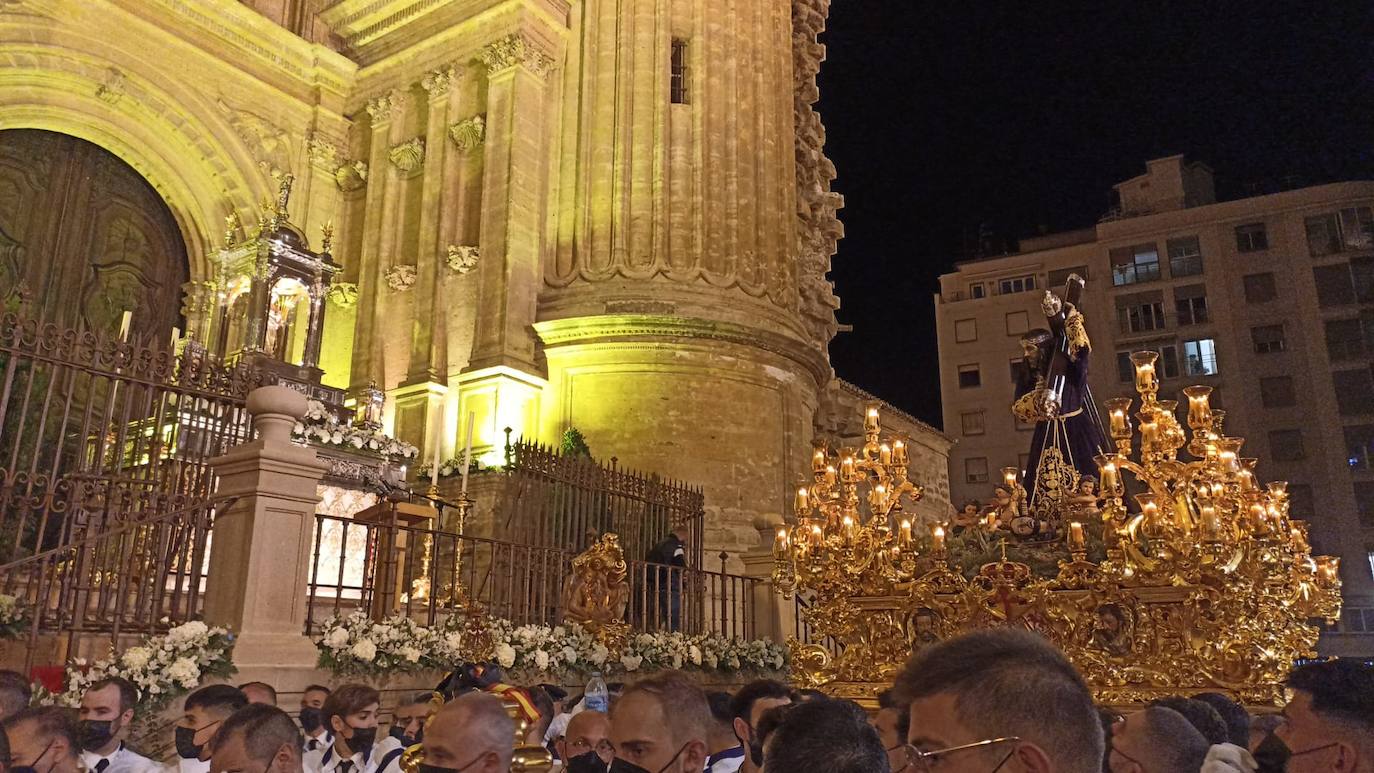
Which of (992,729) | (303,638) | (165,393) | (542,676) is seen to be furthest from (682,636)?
(992,729)

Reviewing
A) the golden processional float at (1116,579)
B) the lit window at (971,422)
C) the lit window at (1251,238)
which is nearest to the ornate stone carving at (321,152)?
the golden processional float at (1116,579)

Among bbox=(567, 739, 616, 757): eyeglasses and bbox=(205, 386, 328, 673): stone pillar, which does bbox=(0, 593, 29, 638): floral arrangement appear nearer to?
bbox=(205, 386, 328, 673): stone pillar

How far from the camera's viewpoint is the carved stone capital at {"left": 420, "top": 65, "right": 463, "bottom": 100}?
1886 centimetres

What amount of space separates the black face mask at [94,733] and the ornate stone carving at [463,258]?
1324 cm

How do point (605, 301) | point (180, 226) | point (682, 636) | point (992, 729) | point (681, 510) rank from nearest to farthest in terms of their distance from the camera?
1. point (992, 729)
2. point (682, 636)
3. point (681, 510)
4. point (605, 301)
5. point (180, 226)

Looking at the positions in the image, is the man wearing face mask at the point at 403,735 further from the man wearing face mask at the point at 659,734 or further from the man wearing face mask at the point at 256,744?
the man wearing face mask at the point at 659,734

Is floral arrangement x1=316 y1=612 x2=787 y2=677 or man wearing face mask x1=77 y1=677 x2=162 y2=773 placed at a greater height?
floral arrangement x1=316 y1=612 x2=787 y2=677

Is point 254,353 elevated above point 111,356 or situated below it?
above

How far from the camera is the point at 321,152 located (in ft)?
65.2

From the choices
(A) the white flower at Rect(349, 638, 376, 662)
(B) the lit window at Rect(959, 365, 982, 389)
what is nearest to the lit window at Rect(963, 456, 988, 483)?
(B) the lit window at Rect(959, 365, 982, 389)

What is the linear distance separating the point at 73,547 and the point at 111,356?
211 centimetres

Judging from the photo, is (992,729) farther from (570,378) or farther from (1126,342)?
(1126,342)

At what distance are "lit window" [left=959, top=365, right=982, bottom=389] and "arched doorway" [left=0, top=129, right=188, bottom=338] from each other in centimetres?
3303

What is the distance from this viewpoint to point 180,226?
18734 mm
